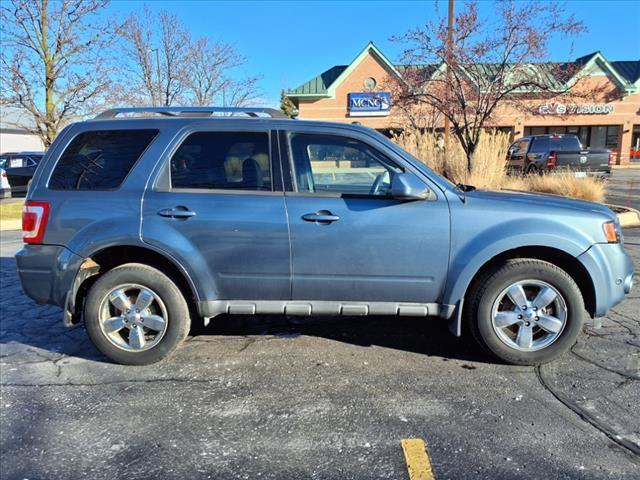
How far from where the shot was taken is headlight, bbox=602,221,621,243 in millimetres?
3459

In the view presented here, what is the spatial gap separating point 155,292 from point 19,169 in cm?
1925

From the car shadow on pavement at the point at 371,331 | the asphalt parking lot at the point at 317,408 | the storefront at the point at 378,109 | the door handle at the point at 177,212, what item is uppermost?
the storefront at the point at 378,109

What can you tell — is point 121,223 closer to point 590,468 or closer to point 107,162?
point 107,162

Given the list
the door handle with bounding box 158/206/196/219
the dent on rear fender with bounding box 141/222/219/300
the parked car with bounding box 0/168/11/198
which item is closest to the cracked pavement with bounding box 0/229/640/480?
the dent on rear fender with bounding box 141/222/219/300

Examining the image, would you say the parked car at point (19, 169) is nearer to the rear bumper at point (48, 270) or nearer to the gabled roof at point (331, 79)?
the rear bumper at point (48, 270)

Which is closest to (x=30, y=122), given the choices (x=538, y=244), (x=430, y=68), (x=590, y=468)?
(x=430, y=68)

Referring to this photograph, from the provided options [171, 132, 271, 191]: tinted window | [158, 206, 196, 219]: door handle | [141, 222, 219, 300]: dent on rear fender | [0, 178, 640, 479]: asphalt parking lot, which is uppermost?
[171, 132, 271, 191]: tinted window

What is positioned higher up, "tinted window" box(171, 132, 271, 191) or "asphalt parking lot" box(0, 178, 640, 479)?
"tinted window" box(171, 132, 271, 191)

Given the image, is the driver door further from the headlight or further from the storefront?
the storefront

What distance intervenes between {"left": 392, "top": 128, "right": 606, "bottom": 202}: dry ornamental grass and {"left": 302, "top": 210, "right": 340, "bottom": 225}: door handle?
7153 mm

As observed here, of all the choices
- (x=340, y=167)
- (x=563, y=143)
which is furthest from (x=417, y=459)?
(x=563, y=143)

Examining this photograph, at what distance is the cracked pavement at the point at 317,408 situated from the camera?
8.12 feet

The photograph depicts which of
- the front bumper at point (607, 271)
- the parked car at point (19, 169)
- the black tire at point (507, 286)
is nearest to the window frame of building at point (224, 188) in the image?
the black tire at point (507, 286)

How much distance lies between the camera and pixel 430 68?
39.5 feet
